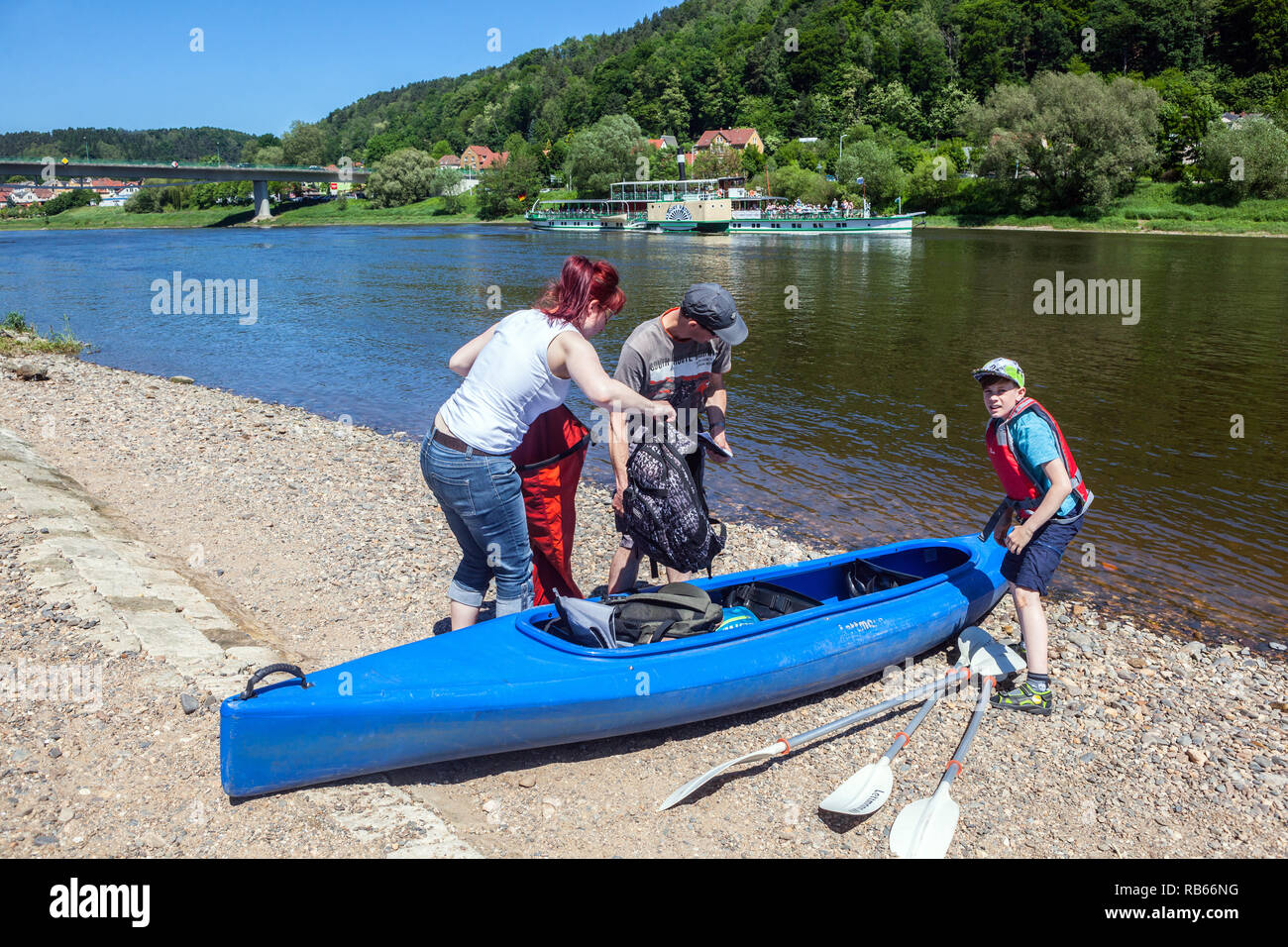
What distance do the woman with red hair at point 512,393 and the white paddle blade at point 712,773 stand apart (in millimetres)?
1634

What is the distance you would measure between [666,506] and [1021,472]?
2.12 meters

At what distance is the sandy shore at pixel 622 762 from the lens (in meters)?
4.21

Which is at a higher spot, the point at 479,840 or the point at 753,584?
the point at 753,584

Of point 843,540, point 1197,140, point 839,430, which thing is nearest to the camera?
point 843,540

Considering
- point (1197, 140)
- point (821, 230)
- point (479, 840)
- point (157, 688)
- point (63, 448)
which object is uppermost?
point (1197, 140)

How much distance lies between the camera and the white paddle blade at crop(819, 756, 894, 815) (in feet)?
14.9

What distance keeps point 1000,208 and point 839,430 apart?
56533 millimetres

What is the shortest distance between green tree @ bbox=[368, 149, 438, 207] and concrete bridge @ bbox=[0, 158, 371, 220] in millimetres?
4098

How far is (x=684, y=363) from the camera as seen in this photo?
5.57 m

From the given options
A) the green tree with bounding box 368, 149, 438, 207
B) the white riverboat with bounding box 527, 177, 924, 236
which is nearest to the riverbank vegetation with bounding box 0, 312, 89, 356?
the white riverboat with bounding box 527, 177, 924, 236

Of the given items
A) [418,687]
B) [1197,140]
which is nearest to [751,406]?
[418,687]

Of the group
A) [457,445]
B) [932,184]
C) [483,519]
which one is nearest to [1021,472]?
[483,519]

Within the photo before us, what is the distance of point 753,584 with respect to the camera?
599 cm
